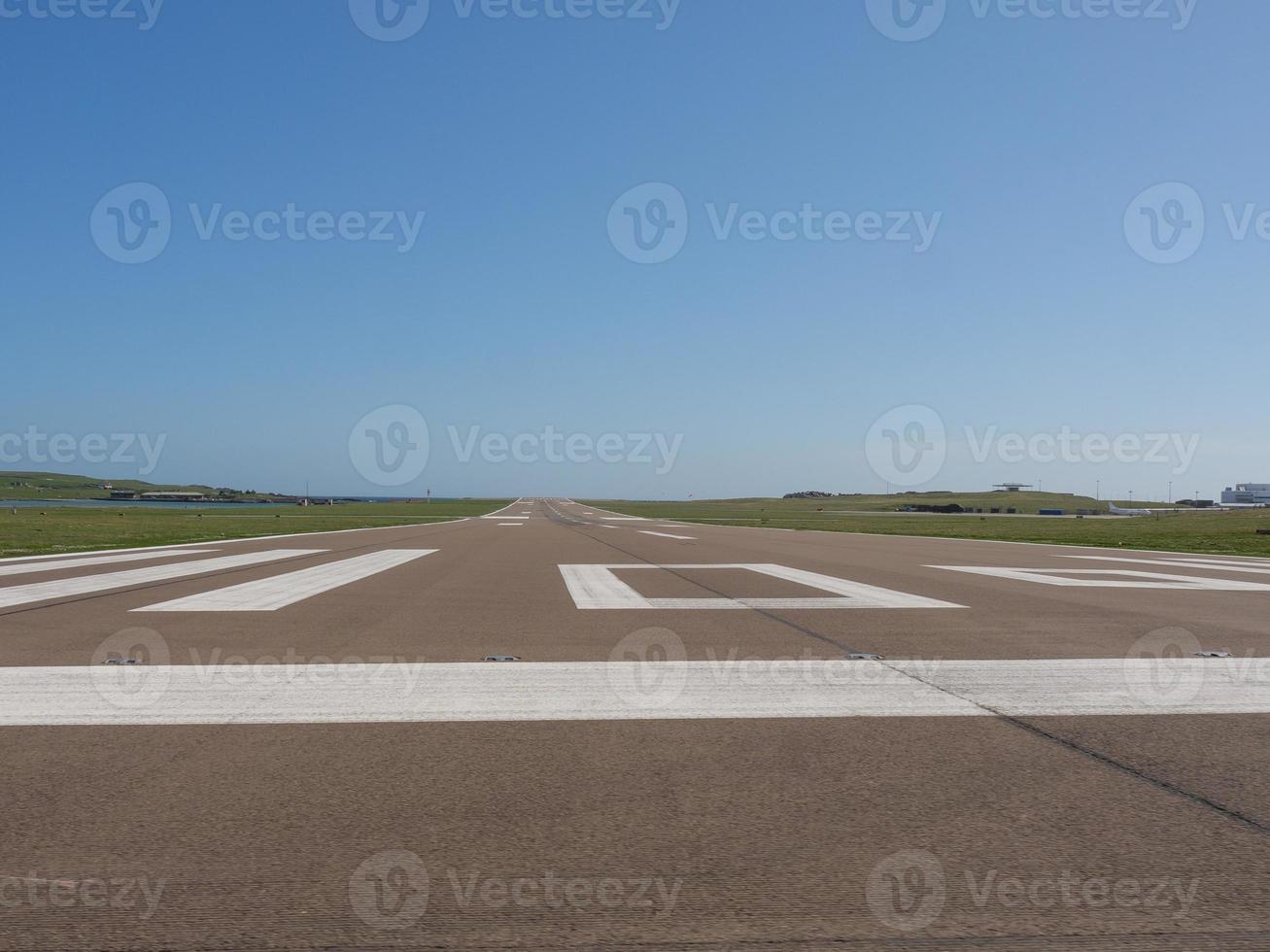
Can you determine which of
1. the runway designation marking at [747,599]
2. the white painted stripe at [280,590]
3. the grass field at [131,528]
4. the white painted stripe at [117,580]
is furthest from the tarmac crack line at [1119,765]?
the grass field at [131,528]

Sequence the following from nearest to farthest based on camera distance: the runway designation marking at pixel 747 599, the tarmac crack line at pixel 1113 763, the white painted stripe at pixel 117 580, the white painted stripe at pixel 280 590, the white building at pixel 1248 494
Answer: the tarmac crack line at pixel 1113 763
the white painted stripe at pixel 280 590
the runway designation marking at pixel 747 599
the white painted stripe at pixel 117 580
the white building at pixel 1248 494

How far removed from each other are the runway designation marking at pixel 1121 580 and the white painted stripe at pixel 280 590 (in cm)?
973

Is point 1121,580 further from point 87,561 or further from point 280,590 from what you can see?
point 87,561

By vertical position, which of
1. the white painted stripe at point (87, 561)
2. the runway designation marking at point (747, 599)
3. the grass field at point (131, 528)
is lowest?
the grass field at point (131, 528)

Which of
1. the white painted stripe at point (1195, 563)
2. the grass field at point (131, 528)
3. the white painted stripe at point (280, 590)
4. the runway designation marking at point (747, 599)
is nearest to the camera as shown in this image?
the white painted stripe at point (280, 590)

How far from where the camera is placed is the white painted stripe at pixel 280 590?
8.59 metres

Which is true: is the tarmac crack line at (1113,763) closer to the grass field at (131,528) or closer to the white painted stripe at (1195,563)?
the white painted stripe at (1195,563)

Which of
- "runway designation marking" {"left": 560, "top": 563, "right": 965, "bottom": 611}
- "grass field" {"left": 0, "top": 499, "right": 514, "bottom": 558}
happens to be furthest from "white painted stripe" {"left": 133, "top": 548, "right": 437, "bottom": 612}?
"grass field" {"left": 0, "top": 499, "right": 514, "bottom": 558}

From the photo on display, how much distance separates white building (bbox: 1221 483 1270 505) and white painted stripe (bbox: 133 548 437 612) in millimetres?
181413

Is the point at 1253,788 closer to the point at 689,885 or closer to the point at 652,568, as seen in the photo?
the point at 689,885

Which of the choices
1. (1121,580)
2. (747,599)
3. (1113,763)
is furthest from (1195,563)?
(1113,763)

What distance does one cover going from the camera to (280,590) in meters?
10.3

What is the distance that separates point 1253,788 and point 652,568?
10.7 metres

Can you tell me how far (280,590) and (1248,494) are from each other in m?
189
